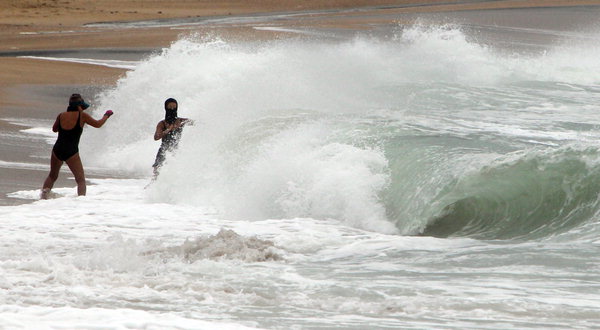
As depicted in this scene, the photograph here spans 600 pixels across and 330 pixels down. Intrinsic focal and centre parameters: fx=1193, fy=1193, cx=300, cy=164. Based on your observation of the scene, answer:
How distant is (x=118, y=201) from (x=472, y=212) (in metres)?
4.06

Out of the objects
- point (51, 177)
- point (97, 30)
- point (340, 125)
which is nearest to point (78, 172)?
point (51, 177)

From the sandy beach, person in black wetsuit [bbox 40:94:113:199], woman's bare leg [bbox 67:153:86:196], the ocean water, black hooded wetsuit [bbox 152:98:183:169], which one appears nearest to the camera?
the ocean water

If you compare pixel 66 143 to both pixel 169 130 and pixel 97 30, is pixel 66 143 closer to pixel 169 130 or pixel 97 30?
pixel 169 130

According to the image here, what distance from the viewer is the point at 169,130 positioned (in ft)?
47.2

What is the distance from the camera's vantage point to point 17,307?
827 cm

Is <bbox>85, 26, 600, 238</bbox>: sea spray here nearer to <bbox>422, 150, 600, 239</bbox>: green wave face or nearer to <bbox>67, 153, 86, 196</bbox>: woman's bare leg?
<bbox>422, 150, 600, 239</bbox>: green wave face

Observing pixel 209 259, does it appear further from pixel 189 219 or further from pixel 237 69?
pixel 237 69

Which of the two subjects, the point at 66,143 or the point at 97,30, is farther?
the point at 97,30

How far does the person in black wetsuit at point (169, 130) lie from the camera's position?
1431cm

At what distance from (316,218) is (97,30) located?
32.3m

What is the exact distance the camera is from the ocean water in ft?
28.0

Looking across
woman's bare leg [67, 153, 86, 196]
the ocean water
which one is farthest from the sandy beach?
the ocean water

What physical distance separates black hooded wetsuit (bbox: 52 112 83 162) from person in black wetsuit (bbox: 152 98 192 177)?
1.07 m

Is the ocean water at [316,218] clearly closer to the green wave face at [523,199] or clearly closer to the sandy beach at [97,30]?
the green wave face at [523,199]
